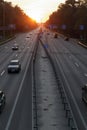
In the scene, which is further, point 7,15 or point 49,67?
point 7,15

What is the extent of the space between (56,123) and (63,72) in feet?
82.9

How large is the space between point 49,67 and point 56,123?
30.8 m

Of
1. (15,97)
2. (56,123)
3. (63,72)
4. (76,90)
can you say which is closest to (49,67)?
(63,72)

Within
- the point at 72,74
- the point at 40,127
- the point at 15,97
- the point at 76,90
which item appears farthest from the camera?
the point at 72,74

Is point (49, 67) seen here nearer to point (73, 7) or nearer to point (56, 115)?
point (56, 115)

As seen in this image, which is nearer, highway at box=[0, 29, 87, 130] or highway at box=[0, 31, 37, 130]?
highway at box=[0, 31, 37, 130]

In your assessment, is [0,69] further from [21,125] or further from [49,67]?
[21,125]

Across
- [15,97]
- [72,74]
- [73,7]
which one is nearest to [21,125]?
[15,97]

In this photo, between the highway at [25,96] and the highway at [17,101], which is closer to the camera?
the highway at [17,101]

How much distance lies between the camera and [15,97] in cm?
3303

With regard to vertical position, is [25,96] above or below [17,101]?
below

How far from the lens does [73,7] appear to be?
169 metres

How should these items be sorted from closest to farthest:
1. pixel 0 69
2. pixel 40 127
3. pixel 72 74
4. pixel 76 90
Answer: pixel 40 127 < pixel 76 90 < pixel 72 74 < pixel 0 69

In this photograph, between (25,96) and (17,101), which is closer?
(17,101)
